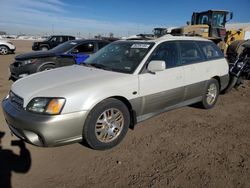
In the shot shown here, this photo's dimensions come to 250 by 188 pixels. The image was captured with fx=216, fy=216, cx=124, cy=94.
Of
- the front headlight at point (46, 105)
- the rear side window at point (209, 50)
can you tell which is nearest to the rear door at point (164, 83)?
the rear side window at point (209, 50)

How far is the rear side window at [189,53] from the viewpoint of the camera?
4.25 metres

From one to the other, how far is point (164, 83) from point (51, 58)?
4.30 metres

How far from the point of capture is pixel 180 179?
2635 mm

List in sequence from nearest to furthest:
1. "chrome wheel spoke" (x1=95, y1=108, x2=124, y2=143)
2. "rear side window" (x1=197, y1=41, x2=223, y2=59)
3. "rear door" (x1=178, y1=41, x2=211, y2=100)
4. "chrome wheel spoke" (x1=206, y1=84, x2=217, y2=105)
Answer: "chrome wheel spoke" (x1=95, y1=108, x2=124, y2=143) → "rear door" (x1=178, y1=41, x2=211, y2=100) → "rear side window" (x1=197, y1=41, x2=223, y2=59) → "chrome wheel spoke" (x1=206, y1=84, x2=217, y2=105)

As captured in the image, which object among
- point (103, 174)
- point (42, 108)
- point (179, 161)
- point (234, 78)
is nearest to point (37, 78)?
point (42, 108)

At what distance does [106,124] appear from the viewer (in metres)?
3.21

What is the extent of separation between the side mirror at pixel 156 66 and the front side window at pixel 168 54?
31cm

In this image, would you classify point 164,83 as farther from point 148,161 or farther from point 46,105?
point 46,105

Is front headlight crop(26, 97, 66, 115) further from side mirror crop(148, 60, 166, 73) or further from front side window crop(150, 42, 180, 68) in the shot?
front side window crop(150, 42, 180, 68)

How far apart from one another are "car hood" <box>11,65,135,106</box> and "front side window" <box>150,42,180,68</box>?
81 centimetres

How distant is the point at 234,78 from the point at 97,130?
196 inches

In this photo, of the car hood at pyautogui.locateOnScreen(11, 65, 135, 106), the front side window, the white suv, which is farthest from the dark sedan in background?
the white suv

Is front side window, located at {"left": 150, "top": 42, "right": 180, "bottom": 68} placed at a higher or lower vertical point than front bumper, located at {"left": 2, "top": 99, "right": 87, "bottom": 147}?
higher

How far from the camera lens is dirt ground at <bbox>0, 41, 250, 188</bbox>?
2594 millimetres
